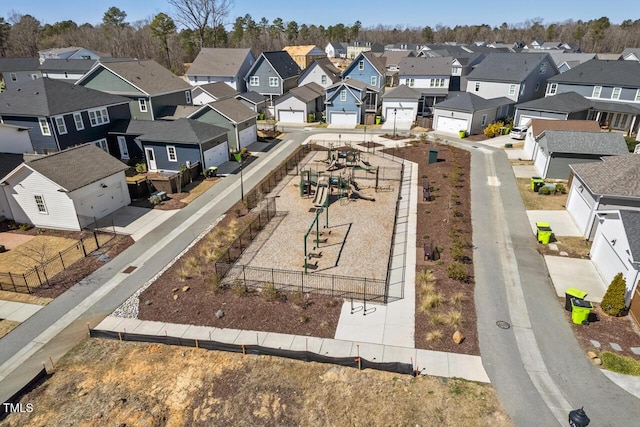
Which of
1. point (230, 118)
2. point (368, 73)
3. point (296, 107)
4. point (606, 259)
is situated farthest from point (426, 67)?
point (606, 259)

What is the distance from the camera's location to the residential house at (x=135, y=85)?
4291cm

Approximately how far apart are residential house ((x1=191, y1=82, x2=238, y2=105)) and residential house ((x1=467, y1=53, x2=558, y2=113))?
36.4 metres

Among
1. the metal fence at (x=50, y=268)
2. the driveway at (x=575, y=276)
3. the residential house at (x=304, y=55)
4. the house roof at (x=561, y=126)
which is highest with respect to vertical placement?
the residential house at (x=304, y=55)

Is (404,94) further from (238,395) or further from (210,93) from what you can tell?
(238,395)

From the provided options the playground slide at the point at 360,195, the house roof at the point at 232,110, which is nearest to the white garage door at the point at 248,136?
the house roof at the point at 232,110

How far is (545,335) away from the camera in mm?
16531

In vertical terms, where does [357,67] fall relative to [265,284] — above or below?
above

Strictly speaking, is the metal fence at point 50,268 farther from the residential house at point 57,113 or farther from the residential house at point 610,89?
the residential house at point 610,89

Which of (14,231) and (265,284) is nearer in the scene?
(265,284)

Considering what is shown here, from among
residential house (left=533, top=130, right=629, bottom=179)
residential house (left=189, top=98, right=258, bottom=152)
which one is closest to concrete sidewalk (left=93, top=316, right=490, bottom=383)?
residential house (left=533, top=130, right=629, bottom=179)

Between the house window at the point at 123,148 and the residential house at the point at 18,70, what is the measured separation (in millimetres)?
52576

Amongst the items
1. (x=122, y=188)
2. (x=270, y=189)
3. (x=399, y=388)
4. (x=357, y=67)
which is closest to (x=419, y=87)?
(x=357, y=67)

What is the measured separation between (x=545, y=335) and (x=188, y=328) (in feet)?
51.5

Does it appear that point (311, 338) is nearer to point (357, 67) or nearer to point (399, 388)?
point (399, 388)
